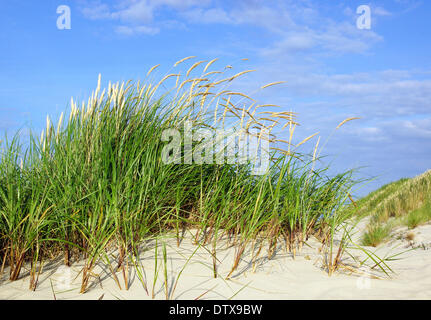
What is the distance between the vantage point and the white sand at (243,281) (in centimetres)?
237

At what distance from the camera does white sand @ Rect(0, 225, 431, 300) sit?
7.76 ft

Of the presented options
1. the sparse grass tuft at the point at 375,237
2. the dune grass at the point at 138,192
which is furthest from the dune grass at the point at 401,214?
the dune grass at the point at 138,192

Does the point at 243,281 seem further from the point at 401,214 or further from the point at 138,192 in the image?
the point at 401,214

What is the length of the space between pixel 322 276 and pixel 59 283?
1940 millimetres

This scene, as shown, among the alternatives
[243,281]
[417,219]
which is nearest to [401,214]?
[417,219]

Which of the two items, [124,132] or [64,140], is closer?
[124,132]

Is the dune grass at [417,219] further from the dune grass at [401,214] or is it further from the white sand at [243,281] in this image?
the white sand at [243,281]

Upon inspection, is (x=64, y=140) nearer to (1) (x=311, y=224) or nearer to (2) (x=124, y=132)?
(2) (x=124, y=132)

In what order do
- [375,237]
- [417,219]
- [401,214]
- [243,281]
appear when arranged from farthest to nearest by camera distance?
1. [401,214]
2. [417,219]
3. [375,237]
4. [243,281]

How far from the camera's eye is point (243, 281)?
2521 millimetres
